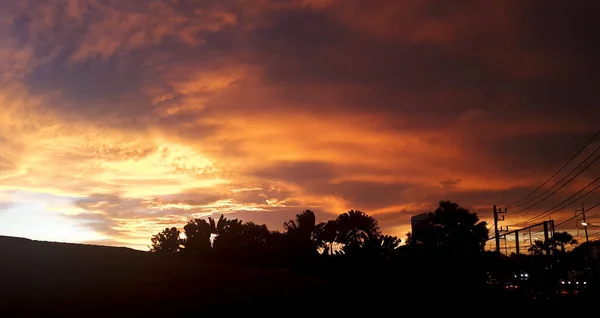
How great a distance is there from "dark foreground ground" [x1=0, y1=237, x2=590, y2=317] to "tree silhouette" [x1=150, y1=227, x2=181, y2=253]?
66255 millimetres

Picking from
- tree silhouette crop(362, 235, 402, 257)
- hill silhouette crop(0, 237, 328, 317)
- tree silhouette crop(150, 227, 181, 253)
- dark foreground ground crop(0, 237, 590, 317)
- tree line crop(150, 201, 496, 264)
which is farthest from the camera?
tree silhouette crop(150, 227, 181, 253)

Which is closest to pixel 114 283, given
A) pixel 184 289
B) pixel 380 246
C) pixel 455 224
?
pixel 184 289

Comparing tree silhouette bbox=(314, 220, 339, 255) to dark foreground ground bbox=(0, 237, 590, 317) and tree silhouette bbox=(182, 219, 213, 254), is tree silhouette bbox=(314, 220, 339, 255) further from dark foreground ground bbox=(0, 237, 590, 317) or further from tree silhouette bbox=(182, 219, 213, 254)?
dark foreground ground bbox=(0, 237, 590, 317)

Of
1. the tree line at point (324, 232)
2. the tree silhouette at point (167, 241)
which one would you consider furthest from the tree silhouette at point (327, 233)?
the tree silhouette at point (167, 241)

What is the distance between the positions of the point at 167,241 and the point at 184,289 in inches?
2878

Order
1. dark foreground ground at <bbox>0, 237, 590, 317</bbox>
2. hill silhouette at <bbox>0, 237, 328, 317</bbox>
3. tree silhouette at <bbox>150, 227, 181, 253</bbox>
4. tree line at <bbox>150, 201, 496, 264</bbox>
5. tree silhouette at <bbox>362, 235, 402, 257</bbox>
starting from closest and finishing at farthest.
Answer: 1. hill silhouette at <bbox>0, 237, 328, 317</bbox>
2. dark foreground ground at <bbox>0, 237, 590, 317</bbox>
3. tree silhouette at <bbox>362, 235, 402, 257</bbox>
4. tree line at <bbox>150, 201, 496, 264</bbox>
5. tree silhouette at <bbox>150, 227, 181, 253</bbox>

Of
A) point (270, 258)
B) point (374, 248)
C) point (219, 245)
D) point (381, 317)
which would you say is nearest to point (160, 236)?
point (219, 245)

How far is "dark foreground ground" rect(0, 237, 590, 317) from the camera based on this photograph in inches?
496

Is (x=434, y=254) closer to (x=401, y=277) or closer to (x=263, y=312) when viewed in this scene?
(x=401, y=277)

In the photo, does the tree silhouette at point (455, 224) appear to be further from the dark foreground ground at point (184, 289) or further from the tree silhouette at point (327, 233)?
the dark foreground ground at point (184, 289)

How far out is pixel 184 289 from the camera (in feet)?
51.0

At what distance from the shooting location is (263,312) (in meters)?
14.8

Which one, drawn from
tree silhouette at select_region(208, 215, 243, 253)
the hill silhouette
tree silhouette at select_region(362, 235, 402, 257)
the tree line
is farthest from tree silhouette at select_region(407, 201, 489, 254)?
the hill silhouette

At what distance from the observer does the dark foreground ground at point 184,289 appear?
12.6 metres
